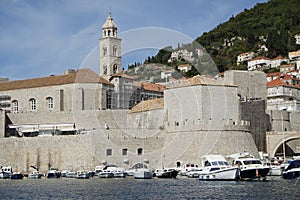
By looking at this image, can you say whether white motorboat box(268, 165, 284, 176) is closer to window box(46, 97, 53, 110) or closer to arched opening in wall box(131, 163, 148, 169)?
arched opening in wall box(131, 163, 148, 169)

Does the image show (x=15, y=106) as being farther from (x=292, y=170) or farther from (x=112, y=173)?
(x=292, y=170)

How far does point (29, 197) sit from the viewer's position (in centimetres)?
2783

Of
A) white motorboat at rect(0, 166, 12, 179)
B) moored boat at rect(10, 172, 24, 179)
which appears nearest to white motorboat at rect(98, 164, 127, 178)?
moored boat at rect(10, 172, 24, 179)

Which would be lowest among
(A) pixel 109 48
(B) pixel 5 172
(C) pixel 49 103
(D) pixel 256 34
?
(B) pixel 5 172

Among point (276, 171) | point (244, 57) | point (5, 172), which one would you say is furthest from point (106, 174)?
point (244, 57)

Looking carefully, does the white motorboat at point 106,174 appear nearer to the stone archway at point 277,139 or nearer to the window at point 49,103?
the stone archway at point 277,139

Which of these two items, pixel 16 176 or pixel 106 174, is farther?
pixel 16 176

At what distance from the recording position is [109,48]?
68.5 m

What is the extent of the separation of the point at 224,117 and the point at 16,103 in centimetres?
2290

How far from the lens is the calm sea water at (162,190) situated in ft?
86.0

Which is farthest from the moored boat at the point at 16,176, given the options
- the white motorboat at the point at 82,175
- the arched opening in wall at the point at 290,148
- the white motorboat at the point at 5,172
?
the arched opening in wall at the point at 290,148

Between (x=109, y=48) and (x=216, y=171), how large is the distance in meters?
37.0

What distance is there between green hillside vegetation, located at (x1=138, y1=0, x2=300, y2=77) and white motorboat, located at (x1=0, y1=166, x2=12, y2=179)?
59561mm

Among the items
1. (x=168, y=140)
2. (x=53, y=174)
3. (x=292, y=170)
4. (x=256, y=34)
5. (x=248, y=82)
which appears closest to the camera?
(x=292, y=170)
